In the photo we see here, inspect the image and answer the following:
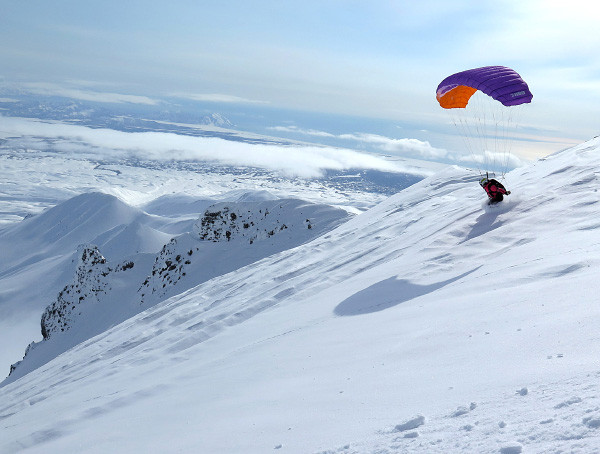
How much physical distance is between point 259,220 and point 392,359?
3324 cm

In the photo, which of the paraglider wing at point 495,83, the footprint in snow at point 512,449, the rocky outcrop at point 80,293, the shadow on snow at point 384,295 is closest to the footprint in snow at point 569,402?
the footprint in snow at point 512,449

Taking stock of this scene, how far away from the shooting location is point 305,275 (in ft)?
63.2

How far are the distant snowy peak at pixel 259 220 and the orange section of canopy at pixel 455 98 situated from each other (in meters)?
18.1

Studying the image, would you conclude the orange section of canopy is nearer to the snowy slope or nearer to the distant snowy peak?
the snowy slope

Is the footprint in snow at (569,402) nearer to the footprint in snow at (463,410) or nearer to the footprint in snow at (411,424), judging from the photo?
the footprint in snow at (463,410)

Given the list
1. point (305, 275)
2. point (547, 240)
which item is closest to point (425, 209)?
point (305, 275)

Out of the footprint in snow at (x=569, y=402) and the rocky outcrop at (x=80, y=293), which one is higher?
the footprint in snow at (x=569, y=402)

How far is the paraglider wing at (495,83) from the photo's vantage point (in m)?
14.7

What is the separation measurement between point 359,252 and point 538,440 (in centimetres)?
1623

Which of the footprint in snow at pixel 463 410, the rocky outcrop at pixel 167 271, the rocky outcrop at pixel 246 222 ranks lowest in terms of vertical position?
the rocky outcrop at pixel 167 271

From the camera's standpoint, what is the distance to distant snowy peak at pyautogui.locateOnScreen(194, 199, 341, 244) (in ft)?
121

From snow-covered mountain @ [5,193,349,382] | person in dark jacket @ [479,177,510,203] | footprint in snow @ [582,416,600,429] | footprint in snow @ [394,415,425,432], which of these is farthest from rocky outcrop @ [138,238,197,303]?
footprint in snow @ [582,416,600,429]

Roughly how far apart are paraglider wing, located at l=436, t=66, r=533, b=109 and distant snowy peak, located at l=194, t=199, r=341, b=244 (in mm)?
19790

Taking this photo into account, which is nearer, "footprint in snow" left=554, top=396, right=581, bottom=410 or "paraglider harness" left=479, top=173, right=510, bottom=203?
"footprint in snow" left=554, top=396, right=581, bottom=410
